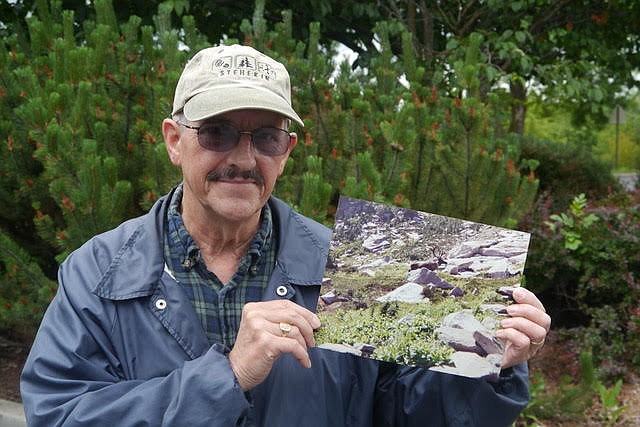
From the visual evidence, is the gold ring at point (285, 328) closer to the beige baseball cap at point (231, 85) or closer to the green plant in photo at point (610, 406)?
the beige baseball cap at point (231, 85)

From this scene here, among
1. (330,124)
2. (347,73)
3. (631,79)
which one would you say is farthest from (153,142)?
(631,79)

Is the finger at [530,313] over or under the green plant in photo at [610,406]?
over

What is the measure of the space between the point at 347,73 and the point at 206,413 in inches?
148

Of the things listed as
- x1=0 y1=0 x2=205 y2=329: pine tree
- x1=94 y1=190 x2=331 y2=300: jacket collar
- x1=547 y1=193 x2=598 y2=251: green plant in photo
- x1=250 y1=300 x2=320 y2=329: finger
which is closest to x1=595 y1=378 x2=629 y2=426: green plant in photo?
x1=547 y1=193 x2=598 y2=251: green plant in photo

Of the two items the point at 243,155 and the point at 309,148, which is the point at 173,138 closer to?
the point at 243,155

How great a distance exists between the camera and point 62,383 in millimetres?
1799

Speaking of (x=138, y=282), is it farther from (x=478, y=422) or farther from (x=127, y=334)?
(x=478, y=422)

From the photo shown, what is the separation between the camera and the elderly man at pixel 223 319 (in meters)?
1.75

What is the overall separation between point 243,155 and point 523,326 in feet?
2.63

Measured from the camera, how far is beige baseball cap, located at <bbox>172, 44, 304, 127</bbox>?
6.40ft

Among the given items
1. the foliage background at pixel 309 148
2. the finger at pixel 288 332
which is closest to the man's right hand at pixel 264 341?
the finger at pixel 288 332

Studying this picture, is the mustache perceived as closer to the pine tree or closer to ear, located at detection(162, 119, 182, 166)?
ear, located at detection(162, 119, 182, 166)

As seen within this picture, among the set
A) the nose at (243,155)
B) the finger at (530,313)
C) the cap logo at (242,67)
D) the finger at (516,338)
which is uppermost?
the cap logo at (242,67)

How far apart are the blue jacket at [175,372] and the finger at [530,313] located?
20cm
